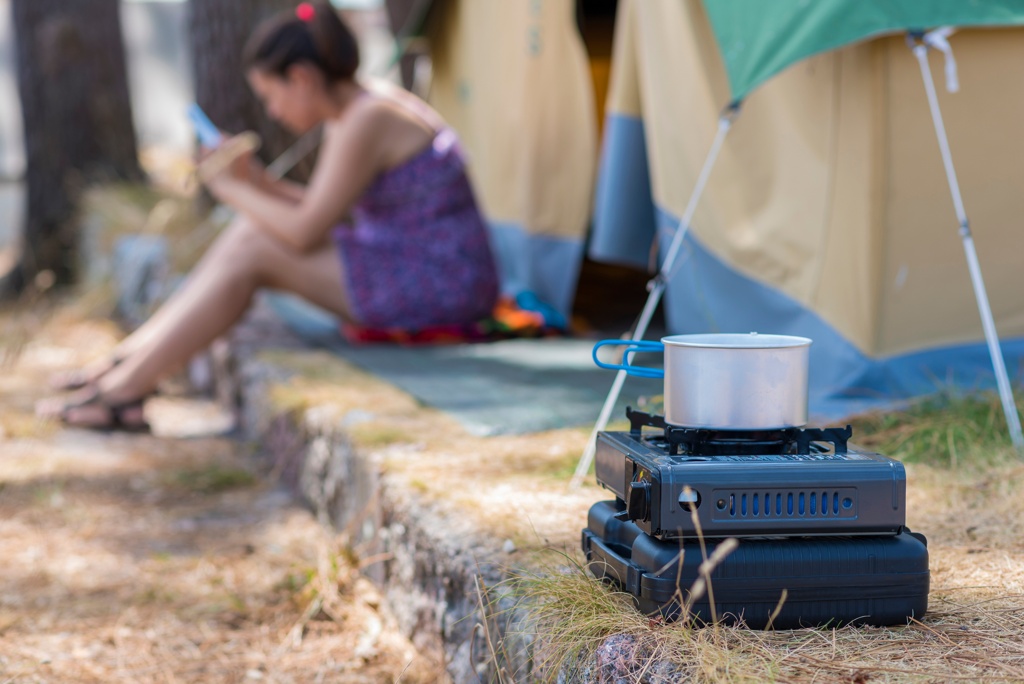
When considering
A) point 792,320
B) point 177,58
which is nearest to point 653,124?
point 792,320

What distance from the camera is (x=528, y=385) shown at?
273 centimetres

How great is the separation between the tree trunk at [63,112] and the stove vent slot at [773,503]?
17.8 ft

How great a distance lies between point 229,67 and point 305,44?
1.65 metres

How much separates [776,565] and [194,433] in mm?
2463

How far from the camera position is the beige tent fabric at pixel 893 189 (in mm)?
2203

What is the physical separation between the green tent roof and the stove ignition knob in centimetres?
118

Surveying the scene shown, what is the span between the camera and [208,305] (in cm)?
305

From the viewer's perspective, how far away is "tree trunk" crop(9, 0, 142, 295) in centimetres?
580

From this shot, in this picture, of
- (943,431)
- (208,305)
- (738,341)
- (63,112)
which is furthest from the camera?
(63,112)

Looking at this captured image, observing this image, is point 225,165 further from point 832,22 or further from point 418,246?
point 832,22

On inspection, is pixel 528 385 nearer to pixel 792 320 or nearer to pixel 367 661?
pixel 792 320

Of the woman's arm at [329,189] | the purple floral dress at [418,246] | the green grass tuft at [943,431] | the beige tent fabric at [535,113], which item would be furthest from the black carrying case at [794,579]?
the beige tent fabric at [535,113]

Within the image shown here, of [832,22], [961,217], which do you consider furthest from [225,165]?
[961,217]

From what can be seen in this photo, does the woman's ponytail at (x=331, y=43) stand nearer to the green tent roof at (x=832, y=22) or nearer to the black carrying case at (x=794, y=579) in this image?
the green tent roof at (x=832, y=22)
